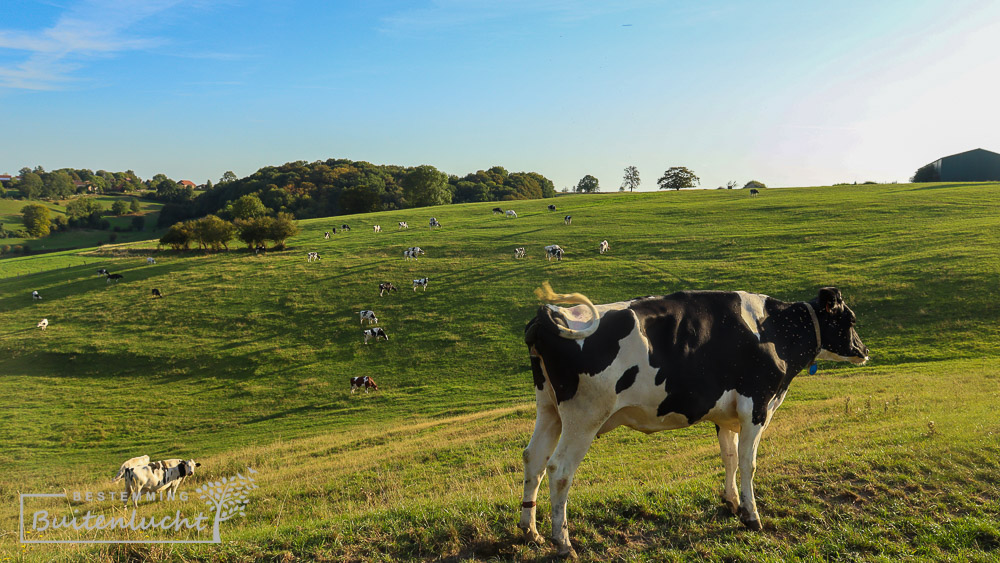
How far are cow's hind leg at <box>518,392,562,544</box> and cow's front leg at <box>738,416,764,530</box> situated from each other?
2.35 metres

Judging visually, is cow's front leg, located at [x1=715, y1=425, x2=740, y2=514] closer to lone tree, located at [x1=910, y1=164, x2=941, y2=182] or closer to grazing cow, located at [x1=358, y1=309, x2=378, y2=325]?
grazing cow, located at [x1=358, y1=309, x2=378, y2=325]

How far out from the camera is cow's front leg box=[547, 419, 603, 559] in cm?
577

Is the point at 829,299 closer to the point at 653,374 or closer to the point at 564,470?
the point at 653,374

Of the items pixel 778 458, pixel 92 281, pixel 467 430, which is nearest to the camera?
pixel 778 458

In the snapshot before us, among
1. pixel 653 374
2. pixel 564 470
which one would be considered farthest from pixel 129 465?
pixel 653 374

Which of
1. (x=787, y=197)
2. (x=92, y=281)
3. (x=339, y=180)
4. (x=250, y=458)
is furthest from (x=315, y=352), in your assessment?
(x=339, y=180)

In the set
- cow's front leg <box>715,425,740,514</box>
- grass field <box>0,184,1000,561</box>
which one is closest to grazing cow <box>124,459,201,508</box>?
grass field <box>0,184,1000,561</box>

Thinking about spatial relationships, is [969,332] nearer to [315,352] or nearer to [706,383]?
[706,383]

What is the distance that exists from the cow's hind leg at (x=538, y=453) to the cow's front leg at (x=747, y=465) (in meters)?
2.35

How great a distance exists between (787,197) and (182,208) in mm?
124019

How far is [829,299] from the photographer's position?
23.7ft

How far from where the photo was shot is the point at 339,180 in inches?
4631

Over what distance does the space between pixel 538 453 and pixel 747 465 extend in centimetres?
266

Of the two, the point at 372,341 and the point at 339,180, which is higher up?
the point at 339,180
